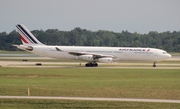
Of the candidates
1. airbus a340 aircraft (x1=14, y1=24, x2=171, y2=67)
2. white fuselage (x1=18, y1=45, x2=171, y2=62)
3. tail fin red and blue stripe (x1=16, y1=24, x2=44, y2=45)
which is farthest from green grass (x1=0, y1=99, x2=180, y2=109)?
tail fin red and blue stripe (x1=16, y1=24, x2=44, y2=45)

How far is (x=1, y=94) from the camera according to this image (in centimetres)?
3272

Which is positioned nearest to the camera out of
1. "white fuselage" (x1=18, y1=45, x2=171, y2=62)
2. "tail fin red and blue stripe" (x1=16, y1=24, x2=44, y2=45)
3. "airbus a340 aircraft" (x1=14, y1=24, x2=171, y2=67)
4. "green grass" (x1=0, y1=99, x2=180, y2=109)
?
"green grass" (x1=0, y1=99, x2=180, y2=109)

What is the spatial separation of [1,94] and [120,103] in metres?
9.51

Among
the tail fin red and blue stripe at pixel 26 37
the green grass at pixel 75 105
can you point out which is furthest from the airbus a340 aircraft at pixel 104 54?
the green grass at pixel 75 105

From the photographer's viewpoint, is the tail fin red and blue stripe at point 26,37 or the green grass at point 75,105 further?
the tail fin red and blue stripe at point 26,37

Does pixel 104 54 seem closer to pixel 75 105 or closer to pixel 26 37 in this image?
pixel 26 37

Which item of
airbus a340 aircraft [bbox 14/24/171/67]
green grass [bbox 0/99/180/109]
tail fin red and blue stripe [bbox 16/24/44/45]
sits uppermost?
tail fin red and blue stripe [bbox 16/24/44/45]

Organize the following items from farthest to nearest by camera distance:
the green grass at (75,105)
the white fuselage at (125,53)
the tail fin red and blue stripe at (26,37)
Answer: the tail fin red and blue stripe at (26,37) < the white fuselage at (125,53) < the green grass at (75,105)

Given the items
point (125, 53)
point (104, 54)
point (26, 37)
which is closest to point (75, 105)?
point (125, 53)

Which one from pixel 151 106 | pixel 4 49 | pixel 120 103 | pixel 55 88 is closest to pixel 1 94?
pixel 55 88

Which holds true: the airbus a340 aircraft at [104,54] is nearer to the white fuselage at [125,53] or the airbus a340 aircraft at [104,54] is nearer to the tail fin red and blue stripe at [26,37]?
the white fuselage at [125,53]

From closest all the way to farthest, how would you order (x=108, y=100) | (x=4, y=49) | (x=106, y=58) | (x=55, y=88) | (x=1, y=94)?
1. (x=108, y=100)
2. (x=1, y=94)
3. (x=55, y=88)
4. (x=106, y=58)
5. (x=4, y=49)

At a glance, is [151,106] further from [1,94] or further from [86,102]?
[1,94]

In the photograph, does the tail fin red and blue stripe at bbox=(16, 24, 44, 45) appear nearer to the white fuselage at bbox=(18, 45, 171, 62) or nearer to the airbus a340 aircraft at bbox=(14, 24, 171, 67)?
the airbus a340 aircraft at bbox=(14, 24, 171, 67)
